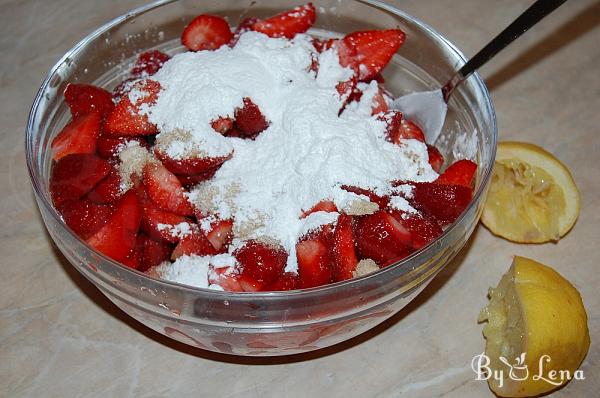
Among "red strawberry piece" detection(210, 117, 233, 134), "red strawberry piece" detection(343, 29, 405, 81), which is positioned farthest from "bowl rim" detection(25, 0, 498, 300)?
"red strawberry piece" detection(210, 117, 233, 134)

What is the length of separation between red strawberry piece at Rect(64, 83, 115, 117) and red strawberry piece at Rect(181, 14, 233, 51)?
33cm

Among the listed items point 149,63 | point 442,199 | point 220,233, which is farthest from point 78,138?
point 442,199

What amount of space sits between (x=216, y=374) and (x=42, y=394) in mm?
421

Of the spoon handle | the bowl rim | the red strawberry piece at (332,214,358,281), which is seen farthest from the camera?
the spoon handle

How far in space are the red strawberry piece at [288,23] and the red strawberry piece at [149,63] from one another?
29 centimetres

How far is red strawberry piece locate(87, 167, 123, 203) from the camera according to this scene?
174 cm

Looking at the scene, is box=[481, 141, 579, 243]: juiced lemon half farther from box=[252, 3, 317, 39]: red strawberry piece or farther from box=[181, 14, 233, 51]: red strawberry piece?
box=[181, 14, 233, 51]: red strawberry piece

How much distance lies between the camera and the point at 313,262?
5.09ft

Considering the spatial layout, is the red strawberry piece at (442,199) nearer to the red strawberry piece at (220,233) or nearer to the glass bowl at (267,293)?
the glass bowl at (267,293)

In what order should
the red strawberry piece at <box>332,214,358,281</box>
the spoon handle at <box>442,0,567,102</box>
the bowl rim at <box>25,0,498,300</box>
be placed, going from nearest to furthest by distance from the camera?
the bowl rim at <box>25,0,498,300</box>, the red strawberry piece at <box>332,214,358,281</box>, the spoon handle at <box>442,0,567,102</box>

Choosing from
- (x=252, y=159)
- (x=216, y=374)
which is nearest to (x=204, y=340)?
(x=216, y=374)

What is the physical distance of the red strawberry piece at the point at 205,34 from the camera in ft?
6.74

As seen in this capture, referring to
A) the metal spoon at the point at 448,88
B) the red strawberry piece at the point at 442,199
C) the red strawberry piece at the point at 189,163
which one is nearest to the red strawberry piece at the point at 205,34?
the red strawberry piece at the point at 189,163

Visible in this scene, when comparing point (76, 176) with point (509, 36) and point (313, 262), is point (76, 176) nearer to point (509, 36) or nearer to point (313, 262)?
point (313, 262)
